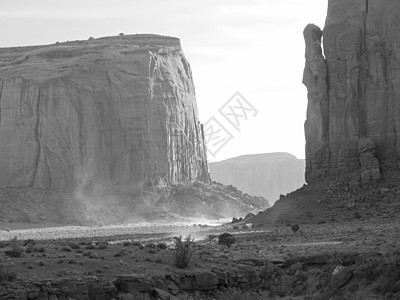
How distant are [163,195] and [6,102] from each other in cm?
1632

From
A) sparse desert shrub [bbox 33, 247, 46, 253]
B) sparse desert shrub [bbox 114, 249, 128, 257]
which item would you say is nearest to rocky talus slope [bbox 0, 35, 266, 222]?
sparse desert shrub [bbox 33, 247, 46, 253]

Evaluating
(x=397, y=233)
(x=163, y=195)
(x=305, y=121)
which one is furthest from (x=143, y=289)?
(x=163, y=195)

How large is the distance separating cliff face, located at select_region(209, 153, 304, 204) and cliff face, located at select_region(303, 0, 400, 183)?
119 metres

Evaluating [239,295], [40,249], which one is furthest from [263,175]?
[239,295]

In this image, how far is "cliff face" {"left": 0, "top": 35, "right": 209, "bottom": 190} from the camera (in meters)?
78.1

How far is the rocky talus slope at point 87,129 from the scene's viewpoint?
252 ft

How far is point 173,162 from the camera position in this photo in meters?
86.3

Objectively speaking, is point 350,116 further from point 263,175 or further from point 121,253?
point 263,175

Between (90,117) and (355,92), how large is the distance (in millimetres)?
34495

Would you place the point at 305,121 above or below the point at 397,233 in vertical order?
above

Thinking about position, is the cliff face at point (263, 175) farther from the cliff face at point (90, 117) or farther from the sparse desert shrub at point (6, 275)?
the sparse desert shrub at point (6, 275)

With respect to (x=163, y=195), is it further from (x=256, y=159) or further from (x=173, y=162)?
(x=256, y=159)

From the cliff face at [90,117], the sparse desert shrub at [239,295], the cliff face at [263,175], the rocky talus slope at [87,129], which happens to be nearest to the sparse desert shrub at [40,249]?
the sparse desert shrub at [239,295]

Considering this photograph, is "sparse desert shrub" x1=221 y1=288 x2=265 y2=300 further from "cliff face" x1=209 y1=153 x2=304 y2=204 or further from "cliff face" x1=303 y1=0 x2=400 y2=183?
"cliff face" x1=209 y1=153 x2=304 y2=204
